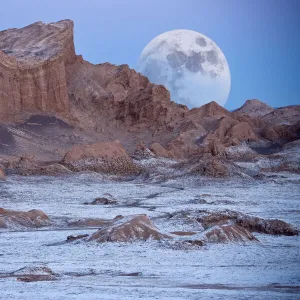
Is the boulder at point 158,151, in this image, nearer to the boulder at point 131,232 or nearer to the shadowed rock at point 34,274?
the boulder at point 131,232

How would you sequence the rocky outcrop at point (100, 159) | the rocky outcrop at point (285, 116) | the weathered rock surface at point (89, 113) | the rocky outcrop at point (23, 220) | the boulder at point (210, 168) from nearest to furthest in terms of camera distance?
the rocky outcrop at point (23, 220), the boulder at point (210, 168), the rocky outcrop at point (100, 159), the weathered rock surface at point (89, 113), the rocky outcrop at point (285, 116)

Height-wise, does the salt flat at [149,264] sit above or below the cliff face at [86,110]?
below

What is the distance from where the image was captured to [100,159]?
4944cm

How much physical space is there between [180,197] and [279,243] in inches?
675

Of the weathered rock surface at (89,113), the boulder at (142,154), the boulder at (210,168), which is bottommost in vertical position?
Answer: the boulder at (210,168)

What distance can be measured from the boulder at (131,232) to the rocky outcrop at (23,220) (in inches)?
180

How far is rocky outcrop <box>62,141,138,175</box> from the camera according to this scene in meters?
48.5

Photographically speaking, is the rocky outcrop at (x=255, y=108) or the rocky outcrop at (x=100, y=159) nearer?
the rocky outcrop at (x=100, y=159)

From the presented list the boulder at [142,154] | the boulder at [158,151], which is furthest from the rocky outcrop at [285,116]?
the boulder at [142,154]

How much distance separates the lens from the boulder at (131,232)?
50.0 feet

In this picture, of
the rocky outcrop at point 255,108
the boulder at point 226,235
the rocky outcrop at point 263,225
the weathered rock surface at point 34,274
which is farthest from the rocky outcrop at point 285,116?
the weathered rock surface at point 34,274

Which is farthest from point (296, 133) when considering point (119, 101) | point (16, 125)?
point (16, 125)

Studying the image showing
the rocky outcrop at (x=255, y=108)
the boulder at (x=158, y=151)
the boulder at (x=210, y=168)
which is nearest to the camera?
the boulder at (x=210, y=168)

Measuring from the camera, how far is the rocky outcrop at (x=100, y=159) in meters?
48.5
